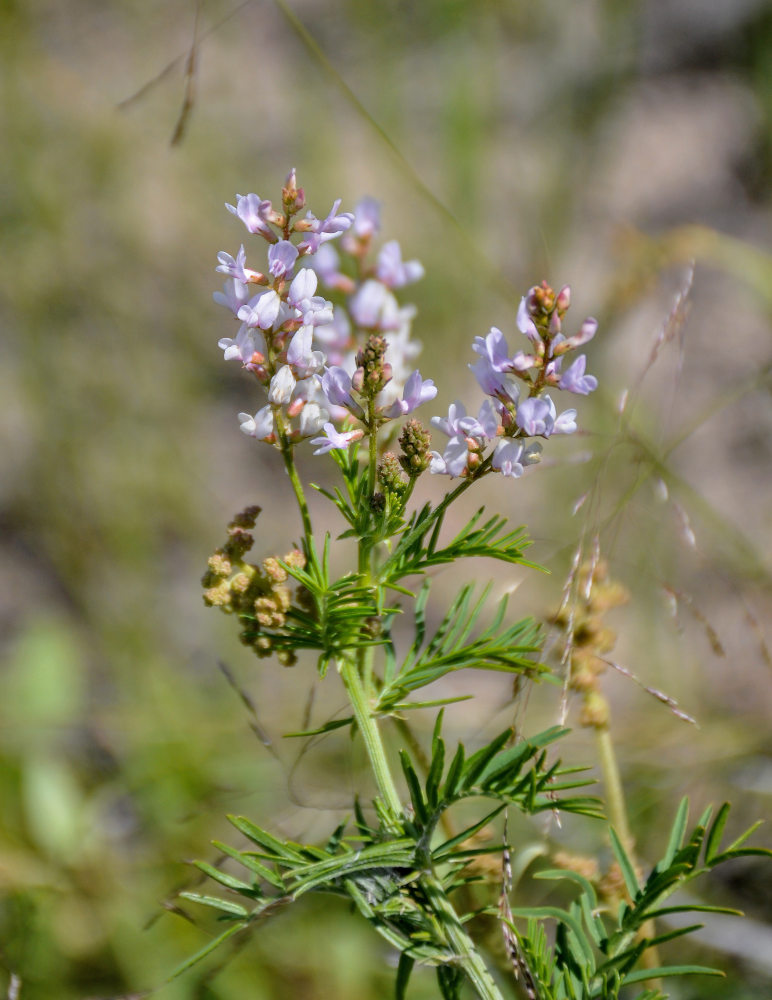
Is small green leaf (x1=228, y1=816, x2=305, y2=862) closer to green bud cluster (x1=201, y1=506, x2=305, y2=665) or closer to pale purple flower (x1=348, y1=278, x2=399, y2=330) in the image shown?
green bud cluster (x1=201, y1=506, x2=305, y2=665)

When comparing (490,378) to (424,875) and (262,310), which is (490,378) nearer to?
(262,310)

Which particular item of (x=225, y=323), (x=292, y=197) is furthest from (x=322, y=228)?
(x=225, y=323)

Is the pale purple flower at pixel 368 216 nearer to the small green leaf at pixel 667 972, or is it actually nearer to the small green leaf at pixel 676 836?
the small green leaf at pixel 676 836

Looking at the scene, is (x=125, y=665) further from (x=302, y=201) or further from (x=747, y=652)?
(x=302, y=201)

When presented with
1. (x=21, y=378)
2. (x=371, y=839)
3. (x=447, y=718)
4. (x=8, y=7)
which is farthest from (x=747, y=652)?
(x=8, y=7)

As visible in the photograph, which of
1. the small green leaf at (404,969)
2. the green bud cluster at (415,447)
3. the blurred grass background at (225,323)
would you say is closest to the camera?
the green bud cluster at (415,447)

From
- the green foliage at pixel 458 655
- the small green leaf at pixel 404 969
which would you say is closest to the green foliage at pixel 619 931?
the small green leaf at pixel 404 969
